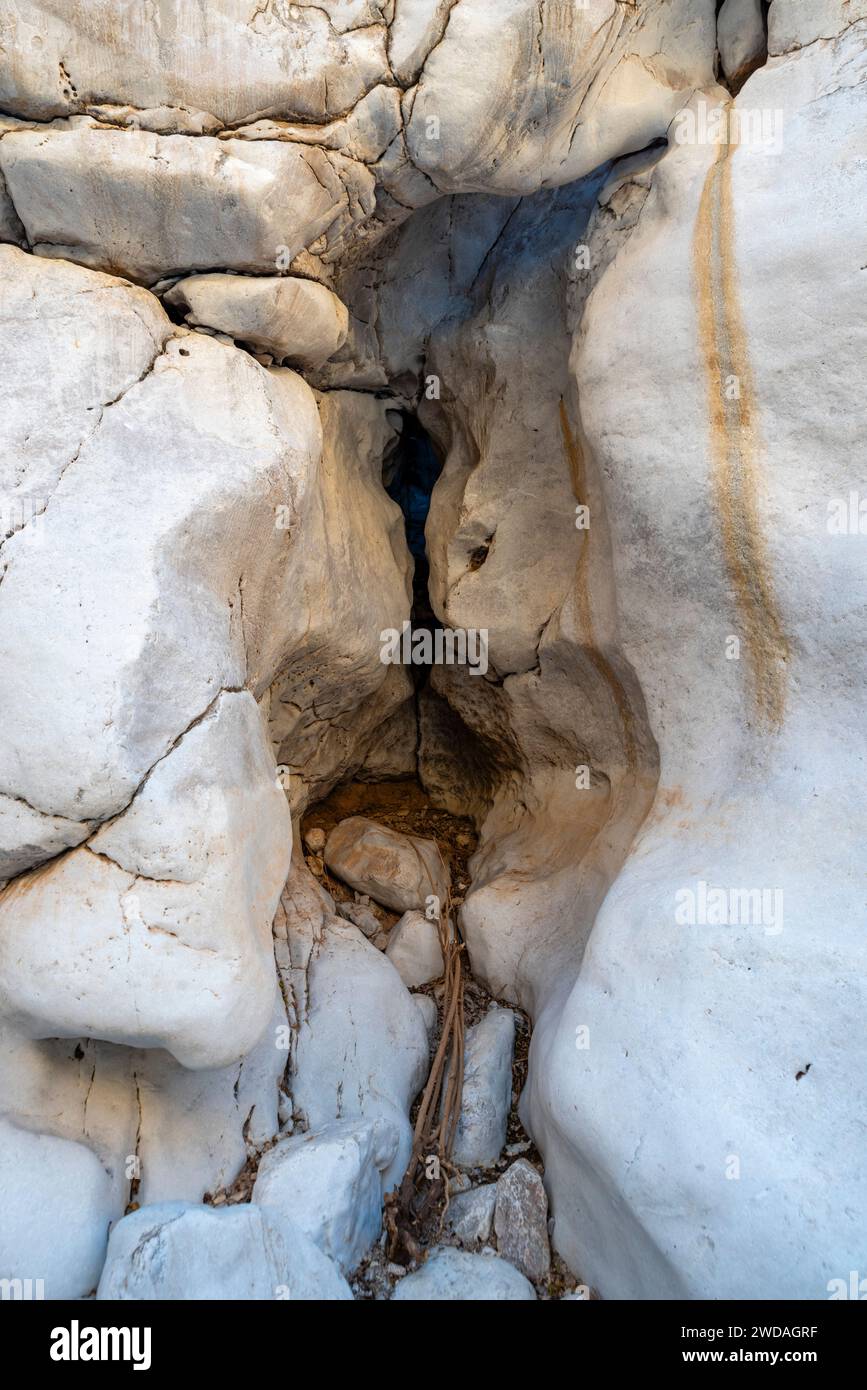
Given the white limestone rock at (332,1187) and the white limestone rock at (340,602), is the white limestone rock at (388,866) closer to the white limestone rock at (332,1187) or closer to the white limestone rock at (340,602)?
the white limestone rock at (340,602)

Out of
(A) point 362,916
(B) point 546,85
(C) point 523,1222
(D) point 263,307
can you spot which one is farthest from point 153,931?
(B) point 546,85

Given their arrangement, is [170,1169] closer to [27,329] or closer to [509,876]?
[509,876]

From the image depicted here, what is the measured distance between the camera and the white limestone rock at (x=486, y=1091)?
275 centimetres

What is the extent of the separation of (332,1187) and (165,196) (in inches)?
105

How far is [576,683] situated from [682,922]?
48.6 inches

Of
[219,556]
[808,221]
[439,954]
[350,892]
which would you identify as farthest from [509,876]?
[808,221]

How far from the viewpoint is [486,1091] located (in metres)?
2.88

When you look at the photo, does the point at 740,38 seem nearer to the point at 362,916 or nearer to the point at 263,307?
the point at 263,307

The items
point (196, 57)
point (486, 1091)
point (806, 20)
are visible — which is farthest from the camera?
point (486, 1091)

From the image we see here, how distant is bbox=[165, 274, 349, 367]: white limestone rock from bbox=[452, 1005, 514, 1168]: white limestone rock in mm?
2398

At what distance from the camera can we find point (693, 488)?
243cm

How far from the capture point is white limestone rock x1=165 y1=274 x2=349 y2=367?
252cm

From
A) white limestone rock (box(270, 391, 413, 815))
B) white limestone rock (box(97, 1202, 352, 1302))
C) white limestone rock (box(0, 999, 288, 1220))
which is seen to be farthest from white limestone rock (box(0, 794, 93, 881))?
white limestone rock (box(270, 391, 413, 815))

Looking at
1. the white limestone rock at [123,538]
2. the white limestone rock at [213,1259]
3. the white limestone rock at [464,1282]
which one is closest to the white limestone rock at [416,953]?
the white limestone rock at [464,1282]
